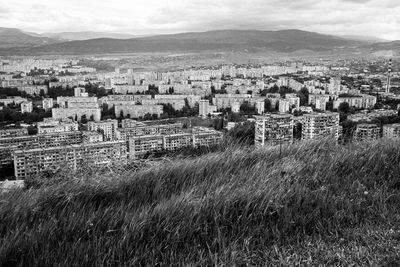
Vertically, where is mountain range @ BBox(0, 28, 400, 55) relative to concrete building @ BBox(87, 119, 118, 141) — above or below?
above

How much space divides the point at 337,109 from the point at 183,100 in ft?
24.7

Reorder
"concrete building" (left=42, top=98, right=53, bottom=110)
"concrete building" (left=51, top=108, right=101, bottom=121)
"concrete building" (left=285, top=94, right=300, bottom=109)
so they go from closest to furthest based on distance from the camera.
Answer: "concrete building" (left=51, top=108, right=101, bottom=121) → "concrete building" (left=285, top=94, right=300, bottom=109) → "concrete building" (left=42, top=98, right=53, bottom=110)

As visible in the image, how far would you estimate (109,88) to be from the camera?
91.0 ft

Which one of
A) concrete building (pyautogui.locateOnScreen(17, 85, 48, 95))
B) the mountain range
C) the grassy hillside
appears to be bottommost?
concrete building (pyautogui.locateOnScreen(17, 85, 48, 95))

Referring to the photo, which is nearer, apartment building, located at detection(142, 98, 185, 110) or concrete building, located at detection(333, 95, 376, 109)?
concrete building, located at detection(333, 95, 376, 109)

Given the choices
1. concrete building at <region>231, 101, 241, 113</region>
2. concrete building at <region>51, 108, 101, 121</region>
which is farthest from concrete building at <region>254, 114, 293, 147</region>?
concrete building at <region>51, 108, 101, 121</region>

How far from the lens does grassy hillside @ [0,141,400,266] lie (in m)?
1.00

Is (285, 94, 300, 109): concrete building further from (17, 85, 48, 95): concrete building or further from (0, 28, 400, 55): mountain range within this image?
(0, 28, 400, 55): mountain range

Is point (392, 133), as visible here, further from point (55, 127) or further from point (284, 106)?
point (284, 106)

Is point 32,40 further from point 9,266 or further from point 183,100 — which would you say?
point 9,266

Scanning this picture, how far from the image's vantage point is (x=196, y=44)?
192 feet

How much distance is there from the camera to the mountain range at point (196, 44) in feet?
171

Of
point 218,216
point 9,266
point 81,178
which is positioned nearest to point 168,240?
point 218,216

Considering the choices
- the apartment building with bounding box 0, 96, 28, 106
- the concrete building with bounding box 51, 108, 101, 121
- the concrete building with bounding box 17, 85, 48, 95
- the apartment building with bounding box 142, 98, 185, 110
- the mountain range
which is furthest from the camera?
the mountain range
